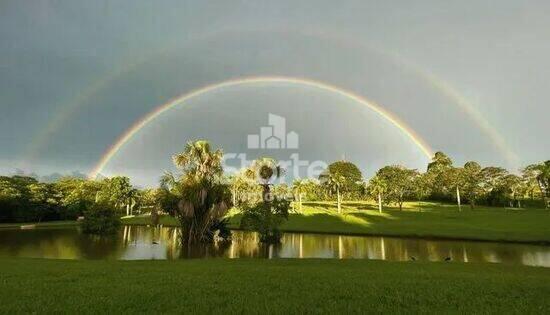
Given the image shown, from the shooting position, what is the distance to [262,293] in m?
15.9

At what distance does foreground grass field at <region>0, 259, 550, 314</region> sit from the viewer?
1362cm

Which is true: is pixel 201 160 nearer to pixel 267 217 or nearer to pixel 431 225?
pixel 267 217

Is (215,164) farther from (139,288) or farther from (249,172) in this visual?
(139,288)

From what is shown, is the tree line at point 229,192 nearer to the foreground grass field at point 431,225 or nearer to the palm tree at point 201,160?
the palm tree at point 201,160

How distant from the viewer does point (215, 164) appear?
66.4m

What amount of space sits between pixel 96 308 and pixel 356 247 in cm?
4690

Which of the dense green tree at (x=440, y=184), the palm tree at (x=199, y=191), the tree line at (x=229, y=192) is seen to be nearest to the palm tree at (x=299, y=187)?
the tree line at (x=229, y=192)

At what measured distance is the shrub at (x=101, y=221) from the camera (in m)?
80.2

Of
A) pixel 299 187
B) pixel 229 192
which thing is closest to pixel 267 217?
pixel 229 192

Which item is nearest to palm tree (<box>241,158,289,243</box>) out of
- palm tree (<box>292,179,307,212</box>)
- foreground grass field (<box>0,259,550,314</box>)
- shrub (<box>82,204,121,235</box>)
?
shrub (<box>82,204,121,235</box>)

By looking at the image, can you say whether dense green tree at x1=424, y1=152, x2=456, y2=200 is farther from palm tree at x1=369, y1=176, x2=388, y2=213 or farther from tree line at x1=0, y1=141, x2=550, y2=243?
palm tree at x1=369, y1=176, x2=388, y2=213

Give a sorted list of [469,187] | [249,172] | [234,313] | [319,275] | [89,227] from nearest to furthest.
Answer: [234,313], [319,275], [89,227], [249,172], [469,187]

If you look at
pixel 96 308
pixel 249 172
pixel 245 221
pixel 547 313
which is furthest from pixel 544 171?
pixel 96 308

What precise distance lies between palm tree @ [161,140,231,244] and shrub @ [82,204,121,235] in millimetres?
22051
